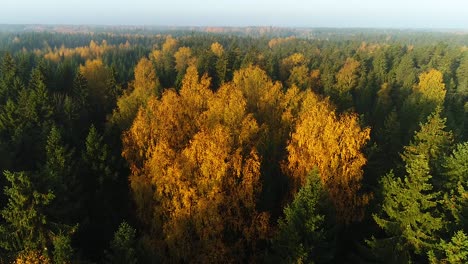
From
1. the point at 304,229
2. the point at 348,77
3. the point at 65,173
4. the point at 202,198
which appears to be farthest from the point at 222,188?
the point at 348,77

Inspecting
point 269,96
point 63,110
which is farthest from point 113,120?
point 269,96

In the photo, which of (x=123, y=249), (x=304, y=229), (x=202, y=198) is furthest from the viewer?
(x=202, y=198)

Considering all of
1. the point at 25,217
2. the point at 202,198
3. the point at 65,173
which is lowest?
the point at 65,173

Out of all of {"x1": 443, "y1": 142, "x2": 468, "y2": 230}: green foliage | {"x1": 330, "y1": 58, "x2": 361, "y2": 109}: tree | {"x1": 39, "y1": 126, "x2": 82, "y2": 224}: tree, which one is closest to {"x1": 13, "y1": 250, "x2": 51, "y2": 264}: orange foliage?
{"x1": 39, "y1": 126, "x2": 82, "y2": 224}: tree

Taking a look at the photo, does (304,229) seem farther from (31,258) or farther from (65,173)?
(65,173)

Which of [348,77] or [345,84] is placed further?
[348,77]

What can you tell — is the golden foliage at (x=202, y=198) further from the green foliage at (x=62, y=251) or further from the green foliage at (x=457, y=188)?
the green foliage at (x=457, y=188)
